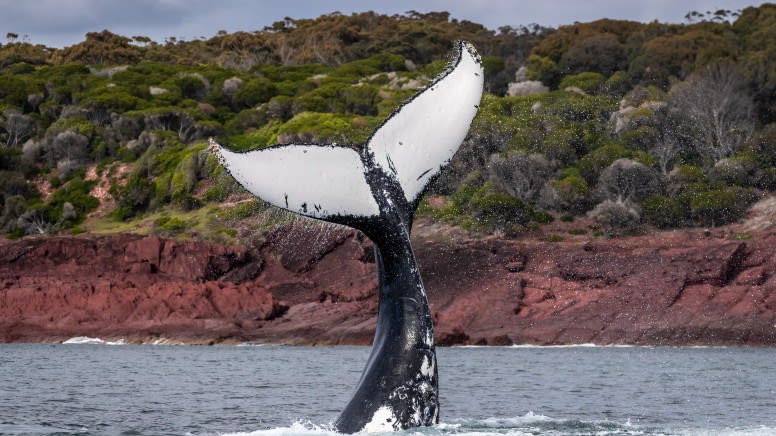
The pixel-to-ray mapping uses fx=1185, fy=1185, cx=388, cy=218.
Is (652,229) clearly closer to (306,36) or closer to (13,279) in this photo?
(13,279)

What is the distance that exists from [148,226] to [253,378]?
38.2 m

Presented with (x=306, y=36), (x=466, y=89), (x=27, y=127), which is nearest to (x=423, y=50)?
(x=306, y=36)

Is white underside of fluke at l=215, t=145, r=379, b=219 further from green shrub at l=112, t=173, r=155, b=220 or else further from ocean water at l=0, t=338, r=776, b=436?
green shrub at l=112, t=173, r=155, b=220

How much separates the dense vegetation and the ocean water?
45.9 feet

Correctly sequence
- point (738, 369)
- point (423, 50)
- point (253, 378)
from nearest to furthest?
point (253, 378) → point (738, 369) → point (423, 50)

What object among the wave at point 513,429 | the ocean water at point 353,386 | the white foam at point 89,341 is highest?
the wave at point 513,429

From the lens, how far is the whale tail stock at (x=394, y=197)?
11.2 meters

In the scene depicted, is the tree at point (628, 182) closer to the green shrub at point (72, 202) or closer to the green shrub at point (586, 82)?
the green shrub at point (586, 82)

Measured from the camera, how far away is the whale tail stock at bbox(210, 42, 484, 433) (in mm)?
11211

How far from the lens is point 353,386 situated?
26.6 meters

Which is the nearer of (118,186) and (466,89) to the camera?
(466,89)

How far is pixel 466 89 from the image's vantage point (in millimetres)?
11680

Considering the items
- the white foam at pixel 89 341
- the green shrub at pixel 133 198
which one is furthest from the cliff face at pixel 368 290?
the green shrub at pixel 133 198

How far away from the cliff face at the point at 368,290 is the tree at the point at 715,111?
1429 cm
